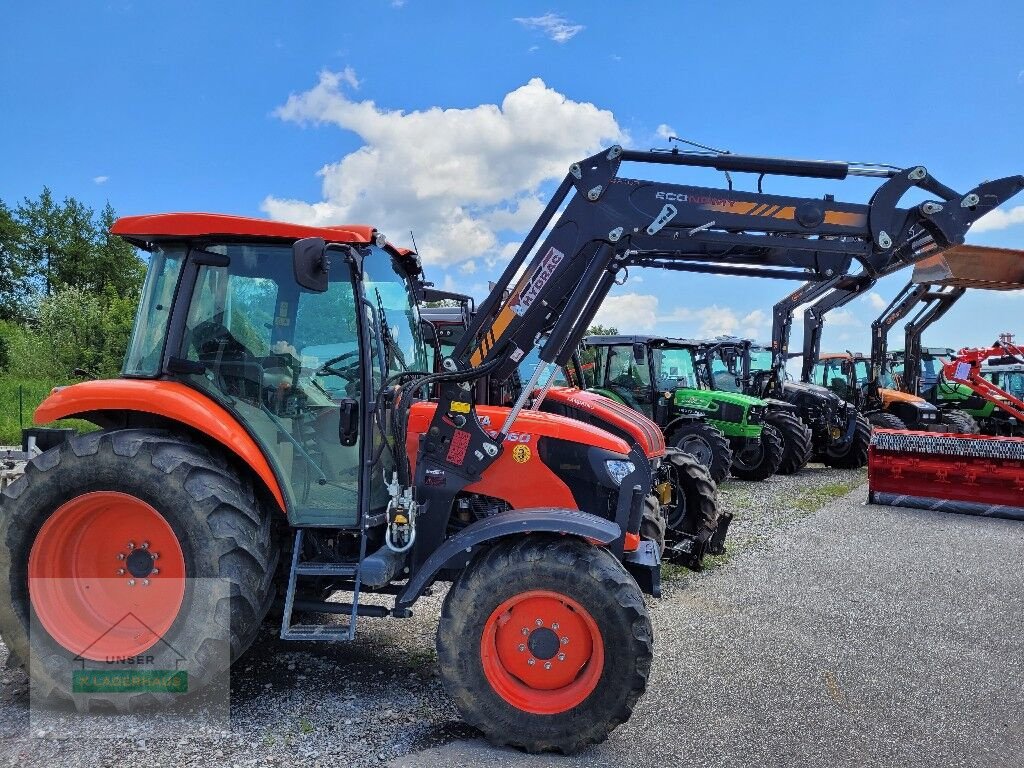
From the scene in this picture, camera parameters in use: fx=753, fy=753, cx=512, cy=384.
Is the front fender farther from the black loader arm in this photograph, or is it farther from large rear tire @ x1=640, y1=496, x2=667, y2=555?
large rear tire @ x1=640, y1=496, x2=667, y2=555

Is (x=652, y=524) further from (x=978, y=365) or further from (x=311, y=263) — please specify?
(x=978, y=365)

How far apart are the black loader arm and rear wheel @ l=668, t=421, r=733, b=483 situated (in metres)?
7.57

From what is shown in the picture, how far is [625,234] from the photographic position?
12.7 feet

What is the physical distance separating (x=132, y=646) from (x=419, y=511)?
151 cm

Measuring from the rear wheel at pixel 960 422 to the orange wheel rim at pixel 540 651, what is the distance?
50.3ft

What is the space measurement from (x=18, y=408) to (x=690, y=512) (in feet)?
66.8

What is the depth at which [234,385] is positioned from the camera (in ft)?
12.6

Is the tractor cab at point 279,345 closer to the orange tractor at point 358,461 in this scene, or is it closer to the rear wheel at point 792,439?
the orange tractor at point 358,461

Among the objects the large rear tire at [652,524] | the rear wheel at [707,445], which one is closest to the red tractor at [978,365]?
the rear wheel at [707,445]

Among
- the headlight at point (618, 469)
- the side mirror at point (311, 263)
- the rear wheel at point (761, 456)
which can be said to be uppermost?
the side mirror at point (311, 263)

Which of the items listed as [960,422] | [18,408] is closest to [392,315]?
[960,422]

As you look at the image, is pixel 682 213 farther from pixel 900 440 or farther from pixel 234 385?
pixel 900 440

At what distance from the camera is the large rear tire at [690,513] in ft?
21.7

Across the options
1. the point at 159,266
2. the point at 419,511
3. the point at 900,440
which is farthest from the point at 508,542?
the point at 900,440
